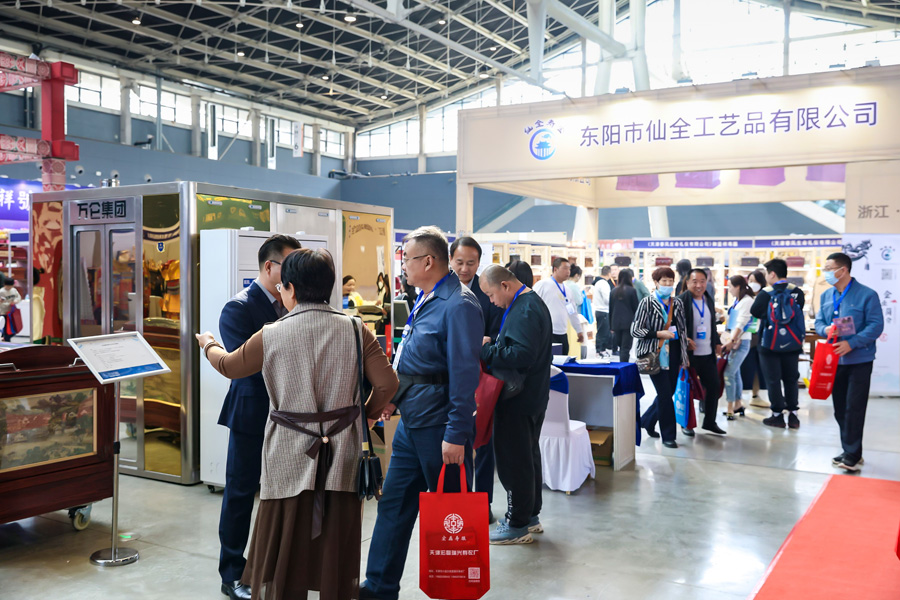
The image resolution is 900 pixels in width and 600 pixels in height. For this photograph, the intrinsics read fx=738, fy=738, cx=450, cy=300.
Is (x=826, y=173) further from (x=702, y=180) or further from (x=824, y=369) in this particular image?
(x=824, y=369)

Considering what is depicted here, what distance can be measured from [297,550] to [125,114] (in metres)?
19.7

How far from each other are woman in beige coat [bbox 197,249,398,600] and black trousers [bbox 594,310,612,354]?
27.9 ft

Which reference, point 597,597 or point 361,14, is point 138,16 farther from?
point 597,597

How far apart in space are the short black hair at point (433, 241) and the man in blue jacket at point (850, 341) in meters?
3.54

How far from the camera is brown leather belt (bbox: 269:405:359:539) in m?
2.36

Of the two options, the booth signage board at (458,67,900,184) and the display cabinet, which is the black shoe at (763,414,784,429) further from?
the display cabinet

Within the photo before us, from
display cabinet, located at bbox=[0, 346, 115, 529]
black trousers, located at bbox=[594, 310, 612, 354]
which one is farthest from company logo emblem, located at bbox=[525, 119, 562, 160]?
display cabinet, located at bbox=[0, 346, 115, 529]

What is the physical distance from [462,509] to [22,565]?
7.53 feet

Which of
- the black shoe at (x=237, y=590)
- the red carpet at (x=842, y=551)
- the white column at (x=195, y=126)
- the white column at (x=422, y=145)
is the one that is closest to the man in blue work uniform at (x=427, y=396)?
the black shoe at (x=237, y=590)

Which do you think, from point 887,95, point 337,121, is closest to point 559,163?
point 887,95

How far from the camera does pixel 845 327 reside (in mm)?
5098

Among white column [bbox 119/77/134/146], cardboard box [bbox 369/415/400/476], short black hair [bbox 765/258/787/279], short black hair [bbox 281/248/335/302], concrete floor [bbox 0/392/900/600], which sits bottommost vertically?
concrete floor [bbox 0/392/900/600]

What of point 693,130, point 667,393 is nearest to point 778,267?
point 667,393

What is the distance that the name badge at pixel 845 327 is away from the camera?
5.08 metres
